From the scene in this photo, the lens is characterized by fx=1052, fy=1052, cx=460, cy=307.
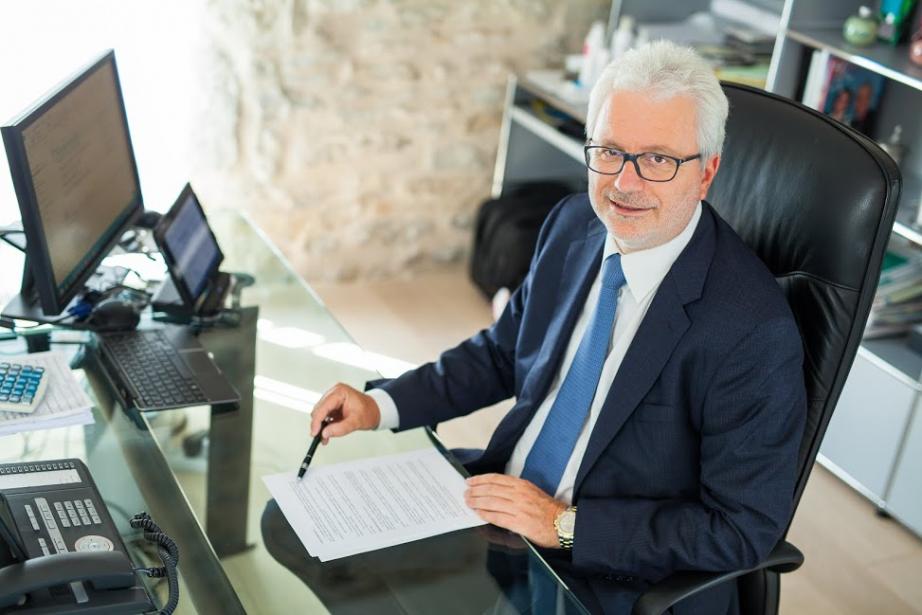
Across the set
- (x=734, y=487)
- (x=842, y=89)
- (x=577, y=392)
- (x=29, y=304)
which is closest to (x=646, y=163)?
(x=577, y=392)

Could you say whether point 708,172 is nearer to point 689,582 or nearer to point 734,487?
point 734,487

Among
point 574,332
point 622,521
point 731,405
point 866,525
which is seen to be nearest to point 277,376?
point 574,332

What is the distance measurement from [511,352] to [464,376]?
10cm

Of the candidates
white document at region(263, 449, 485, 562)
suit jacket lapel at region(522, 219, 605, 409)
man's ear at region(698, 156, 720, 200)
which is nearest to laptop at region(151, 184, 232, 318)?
white document at region(263, 449, 485, 562)

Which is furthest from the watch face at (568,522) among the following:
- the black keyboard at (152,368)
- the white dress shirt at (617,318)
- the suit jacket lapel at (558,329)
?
the black keyboard at (152,368)

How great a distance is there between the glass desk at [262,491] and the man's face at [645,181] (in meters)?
0.48

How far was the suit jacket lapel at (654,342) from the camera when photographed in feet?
5.25

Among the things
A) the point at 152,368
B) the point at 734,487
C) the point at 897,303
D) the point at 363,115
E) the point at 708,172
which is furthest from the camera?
the point at 363,115

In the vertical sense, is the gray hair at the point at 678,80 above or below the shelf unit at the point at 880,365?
above

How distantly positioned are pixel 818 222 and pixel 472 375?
67 centimetres

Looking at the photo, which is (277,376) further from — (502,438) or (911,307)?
(911,307)

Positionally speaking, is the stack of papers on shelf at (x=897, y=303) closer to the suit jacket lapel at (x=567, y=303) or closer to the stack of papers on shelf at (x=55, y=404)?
the suit jacket lapel at (x=567, y=303)

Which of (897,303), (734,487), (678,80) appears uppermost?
(678,80)

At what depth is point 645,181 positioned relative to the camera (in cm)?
159
